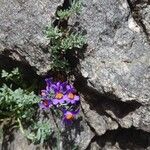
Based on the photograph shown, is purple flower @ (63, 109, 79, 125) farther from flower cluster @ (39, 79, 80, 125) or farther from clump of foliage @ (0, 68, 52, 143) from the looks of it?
clump of foliage @ (0, 68, 52, 143)

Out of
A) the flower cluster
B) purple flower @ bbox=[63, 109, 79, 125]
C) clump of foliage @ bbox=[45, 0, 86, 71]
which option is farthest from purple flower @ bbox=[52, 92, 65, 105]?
clump of foliage @ bbox=[45, 0, 86, 71]

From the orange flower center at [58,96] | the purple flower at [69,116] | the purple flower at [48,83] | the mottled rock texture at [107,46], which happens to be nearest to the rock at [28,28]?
the mottled rock texture at [107,46]

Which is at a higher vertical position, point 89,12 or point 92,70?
point 89,12

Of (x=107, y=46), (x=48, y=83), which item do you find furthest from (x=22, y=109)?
(x=107, y=46)

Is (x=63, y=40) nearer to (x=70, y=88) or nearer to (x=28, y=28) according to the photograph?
(x=28, y=28)

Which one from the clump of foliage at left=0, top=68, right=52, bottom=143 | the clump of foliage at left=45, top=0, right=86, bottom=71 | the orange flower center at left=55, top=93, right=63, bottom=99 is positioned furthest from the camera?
the clump of foliage at left=0, top=68, right=52, bottom=143

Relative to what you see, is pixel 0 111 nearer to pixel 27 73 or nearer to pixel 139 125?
pixel 27 73

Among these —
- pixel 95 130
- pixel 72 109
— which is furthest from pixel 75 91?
pixel 95 130
